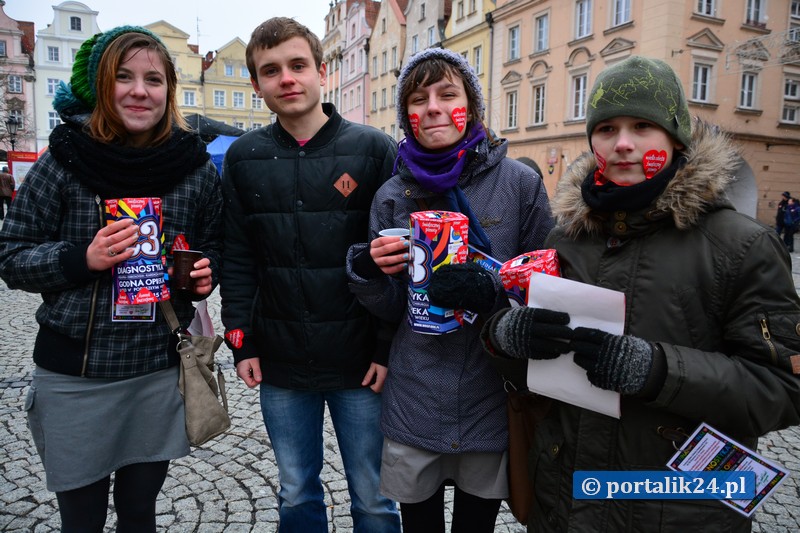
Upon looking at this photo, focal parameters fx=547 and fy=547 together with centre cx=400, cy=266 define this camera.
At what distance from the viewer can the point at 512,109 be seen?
2598 cm

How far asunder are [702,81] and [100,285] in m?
22.2

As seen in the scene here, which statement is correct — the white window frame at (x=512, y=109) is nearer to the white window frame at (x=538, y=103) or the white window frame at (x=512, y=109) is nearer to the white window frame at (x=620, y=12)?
the white window frame at (x=538, y=103)

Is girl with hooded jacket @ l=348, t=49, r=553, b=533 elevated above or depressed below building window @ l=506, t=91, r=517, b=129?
below

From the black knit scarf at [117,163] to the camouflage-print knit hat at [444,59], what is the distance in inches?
33.8

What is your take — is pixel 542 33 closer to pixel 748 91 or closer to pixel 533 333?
pixel 748 91

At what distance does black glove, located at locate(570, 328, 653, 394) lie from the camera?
1.38m

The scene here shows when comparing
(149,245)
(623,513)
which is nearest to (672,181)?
(623,513)

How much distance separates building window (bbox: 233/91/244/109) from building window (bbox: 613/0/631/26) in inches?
1632

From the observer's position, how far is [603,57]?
2059 centimetres

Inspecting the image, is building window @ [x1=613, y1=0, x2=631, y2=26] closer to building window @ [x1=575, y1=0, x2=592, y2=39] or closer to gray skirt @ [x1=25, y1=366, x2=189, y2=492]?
building window @ [x1=575, y1=0, x2=592, y2=39]

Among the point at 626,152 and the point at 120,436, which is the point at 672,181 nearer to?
the point at 626,152

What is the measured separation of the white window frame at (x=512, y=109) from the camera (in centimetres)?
2556

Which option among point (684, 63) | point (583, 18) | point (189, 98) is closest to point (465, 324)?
point (684, 63)

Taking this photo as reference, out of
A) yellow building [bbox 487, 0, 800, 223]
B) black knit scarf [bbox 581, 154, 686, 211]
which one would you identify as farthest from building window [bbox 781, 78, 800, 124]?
black knit scarf [bbox 581, 154, 686, 211]
